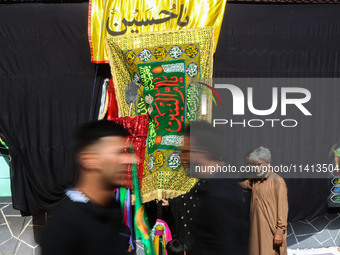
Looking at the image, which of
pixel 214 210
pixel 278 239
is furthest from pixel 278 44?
pixel 214 210

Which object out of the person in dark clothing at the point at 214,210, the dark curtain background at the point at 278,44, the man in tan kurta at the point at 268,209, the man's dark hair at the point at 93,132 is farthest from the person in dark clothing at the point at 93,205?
the dark curtain background at the point at 278,44

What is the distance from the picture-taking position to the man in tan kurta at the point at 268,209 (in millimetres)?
3668

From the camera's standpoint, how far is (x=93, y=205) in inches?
58.8

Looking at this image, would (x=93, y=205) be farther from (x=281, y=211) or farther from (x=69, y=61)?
(x=69, y=61)

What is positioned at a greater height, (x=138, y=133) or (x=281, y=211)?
(x=138, y=133)

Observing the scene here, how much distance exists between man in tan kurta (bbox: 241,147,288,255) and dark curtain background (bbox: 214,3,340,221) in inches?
23.2

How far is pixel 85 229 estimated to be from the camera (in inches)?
55.5

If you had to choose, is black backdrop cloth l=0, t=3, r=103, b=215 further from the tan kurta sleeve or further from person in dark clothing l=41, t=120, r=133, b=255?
person in dark clothing l=41, t=120, r=133, b=255

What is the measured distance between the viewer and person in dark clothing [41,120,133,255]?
1374 millimetres

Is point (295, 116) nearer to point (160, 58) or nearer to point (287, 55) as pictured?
point (287, 55)

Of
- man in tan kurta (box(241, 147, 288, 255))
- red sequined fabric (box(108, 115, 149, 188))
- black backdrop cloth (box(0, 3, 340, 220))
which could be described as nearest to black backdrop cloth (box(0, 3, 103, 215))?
black backdrop cloth (box(0, 3, 340, 220))

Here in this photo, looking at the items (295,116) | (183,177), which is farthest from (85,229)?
(295,116)

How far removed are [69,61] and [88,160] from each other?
2.90 meters

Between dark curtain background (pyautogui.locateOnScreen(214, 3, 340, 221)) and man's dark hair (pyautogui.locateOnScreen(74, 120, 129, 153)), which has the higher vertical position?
dark curtain background (pyautogui.locateOnScreen(214, 3, 340, 221))
